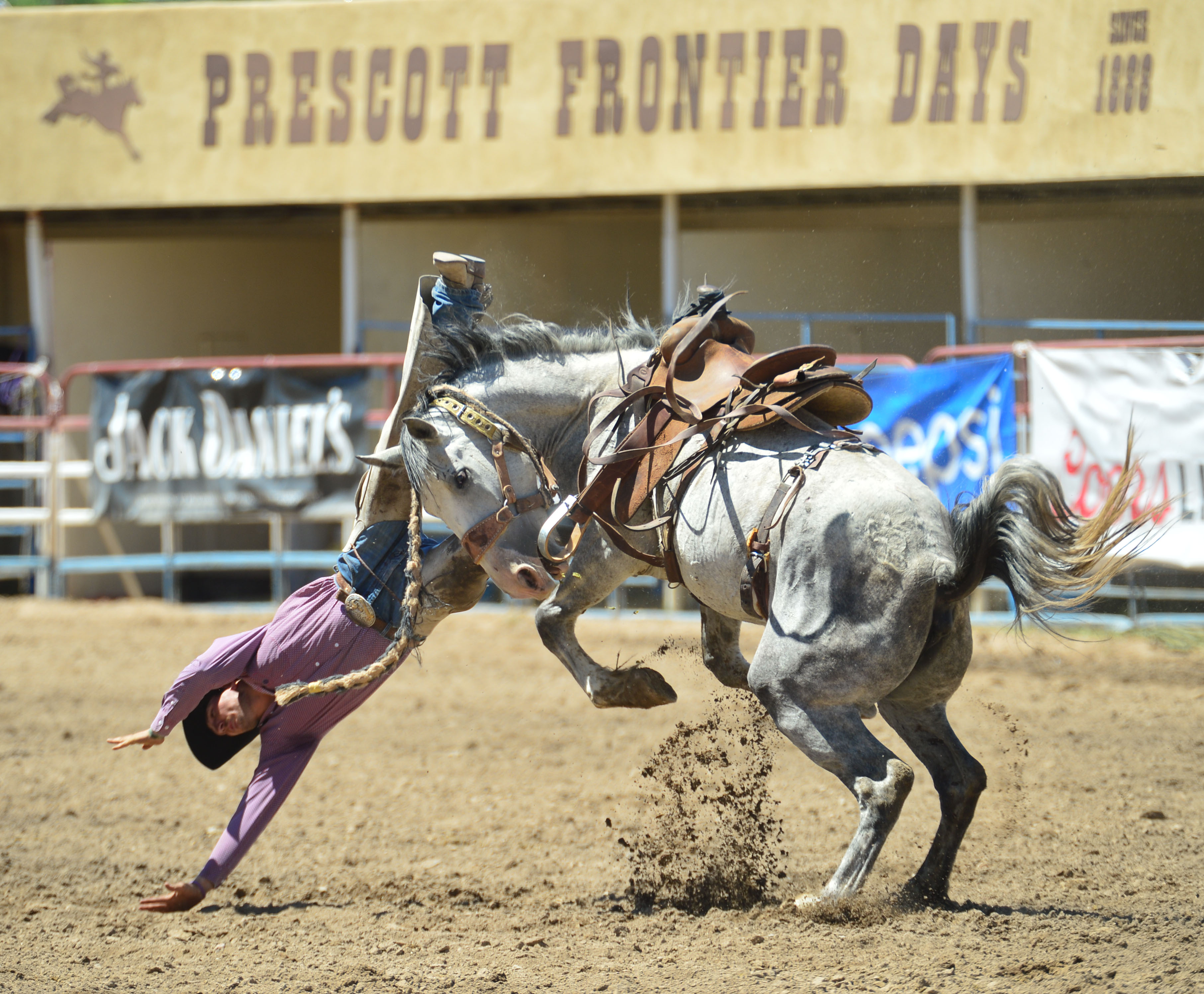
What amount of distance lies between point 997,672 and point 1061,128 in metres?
4.48

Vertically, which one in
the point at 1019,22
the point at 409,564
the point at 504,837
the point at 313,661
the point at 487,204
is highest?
the point at 1019,22

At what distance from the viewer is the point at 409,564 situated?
12.9ft

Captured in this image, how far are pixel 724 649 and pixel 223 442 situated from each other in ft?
22.0

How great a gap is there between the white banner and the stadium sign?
197 centimetres

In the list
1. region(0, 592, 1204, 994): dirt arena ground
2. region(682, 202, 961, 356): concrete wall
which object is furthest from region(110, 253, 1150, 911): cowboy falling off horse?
region(682, 202, 961, 356): concrete wall

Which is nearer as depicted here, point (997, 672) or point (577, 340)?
point (577, 340)

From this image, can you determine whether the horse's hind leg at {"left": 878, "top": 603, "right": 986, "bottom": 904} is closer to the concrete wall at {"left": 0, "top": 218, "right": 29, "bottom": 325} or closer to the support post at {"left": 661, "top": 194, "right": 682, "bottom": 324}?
the support post at {"left": 661, "top": 194, "right": 682, "bottom": 324}

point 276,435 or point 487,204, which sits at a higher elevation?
point 487,204

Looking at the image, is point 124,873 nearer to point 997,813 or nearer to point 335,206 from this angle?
point 997,813

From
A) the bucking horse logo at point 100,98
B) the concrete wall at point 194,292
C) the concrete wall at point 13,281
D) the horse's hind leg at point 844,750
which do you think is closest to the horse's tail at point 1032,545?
the horse's hind leg at point 844,750

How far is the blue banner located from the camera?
784cm

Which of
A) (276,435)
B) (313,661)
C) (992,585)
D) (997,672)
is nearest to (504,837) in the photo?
(313,661)

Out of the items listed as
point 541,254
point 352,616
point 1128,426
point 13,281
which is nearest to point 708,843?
point 352,616

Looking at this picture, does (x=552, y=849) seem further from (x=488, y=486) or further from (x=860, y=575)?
(x=860, y=575)
